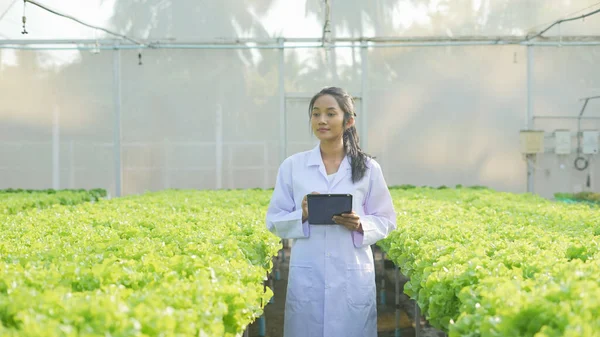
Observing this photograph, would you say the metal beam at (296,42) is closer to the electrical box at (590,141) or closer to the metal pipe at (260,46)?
the metal pipe at (260,46)

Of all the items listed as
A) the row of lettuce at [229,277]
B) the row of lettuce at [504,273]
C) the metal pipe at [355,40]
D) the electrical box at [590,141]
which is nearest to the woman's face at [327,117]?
the row of lettuce at [229,277]

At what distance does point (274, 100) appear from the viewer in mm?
15656

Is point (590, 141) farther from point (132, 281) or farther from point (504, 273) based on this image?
point (132, 281)

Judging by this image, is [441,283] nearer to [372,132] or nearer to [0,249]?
[0,249]

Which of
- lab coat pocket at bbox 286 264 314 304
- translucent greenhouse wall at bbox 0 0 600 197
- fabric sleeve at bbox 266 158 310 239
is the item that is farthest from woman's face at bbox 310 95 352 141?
translucent greenhouse wall at bbox 0 0 600 197

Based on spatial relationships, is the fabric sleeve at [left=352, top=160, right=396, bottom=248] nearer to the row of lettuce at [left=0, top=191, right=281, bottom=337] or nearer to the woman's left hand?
the woman's left hand

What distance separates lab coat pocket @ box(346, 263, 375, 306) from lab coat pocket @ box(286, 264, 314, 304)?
24 centimetres

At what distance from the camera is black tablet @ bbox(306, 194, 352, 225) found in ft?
11.4

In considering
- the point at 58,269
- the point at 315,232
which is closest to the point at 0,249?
the point at 58,269

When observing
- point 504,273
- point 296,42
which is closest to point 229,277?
point 504,273

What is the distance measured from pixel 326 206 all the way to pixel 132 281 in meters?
1.18

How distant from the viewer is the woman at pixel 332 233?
145 inches

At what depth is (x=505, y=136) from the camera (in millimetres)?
15734

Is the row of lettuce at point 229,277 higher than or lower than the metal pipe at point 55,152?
lower
